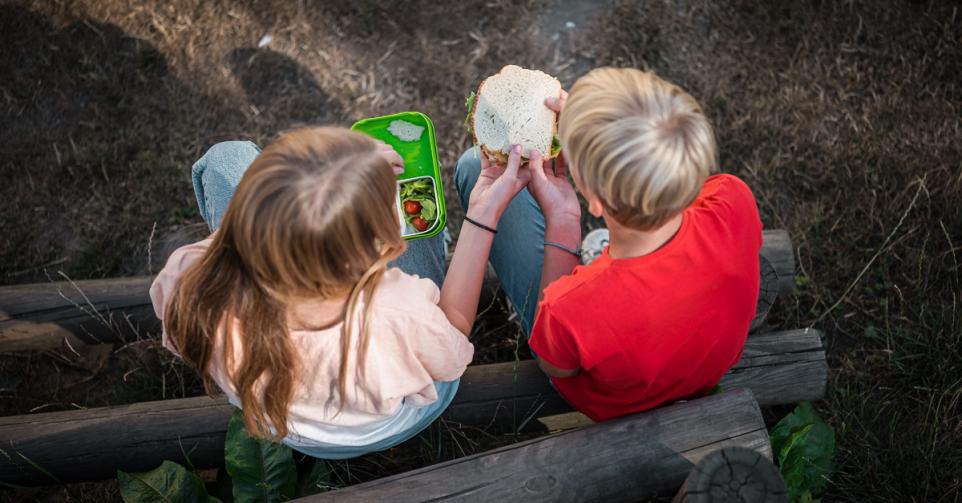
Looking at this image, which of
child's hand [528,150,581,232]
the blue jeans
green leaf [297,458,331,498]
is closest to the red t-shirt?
child's hand [528,150,581,232]

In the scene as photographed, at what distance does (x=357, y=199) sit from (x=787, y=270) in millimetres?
1869

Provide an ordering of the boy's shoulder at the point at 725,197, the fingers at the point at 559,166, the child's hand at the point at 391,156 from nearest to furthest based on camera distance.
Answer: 1. the child's hand at the point at 391,156
2. the boy's shoulder at the point at 725,197
3. the fingers at the point at 559,166

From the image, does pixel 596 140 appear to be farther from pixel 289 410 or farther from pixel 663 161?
pixel 289 410

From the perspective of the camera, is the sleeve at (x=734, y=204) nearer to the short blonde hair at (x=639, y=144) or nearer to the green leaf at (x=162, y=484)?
the short blonde hair at (x=639, y=144)

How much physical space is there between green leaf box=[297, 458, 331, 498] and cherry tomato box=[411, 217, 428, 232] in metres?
0.85

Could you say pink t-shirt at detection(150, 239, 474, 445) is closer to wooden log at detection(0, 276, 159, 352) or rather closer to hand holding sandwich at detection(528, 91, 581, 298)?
hand holding sandwich at detection(528, 91, 581, 298)

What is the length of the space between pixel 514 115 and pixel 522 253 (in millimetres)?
480

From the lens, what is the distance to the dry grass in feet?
9.68

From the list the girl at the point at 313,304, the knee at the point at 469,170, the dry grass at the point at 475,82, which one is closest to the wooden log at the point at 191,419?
the girl at the point at 313,304

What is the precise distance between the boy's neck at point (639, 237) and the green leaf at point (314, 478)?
1.22m

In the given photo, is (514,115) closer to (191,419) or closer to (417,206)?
(417,206)

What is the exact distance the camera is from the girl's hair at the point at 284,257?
129 centimetres

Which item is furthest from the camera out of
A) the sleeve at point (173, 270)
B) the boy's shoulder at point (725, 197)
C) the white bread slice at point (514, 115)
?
the white bread slice at point (514, 115)

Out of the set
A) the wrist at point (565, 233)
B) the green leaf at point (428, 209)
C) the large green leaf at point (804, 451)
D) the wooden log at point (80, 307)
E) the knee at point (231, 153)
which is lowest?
the large green leaf at point (804, 451)
